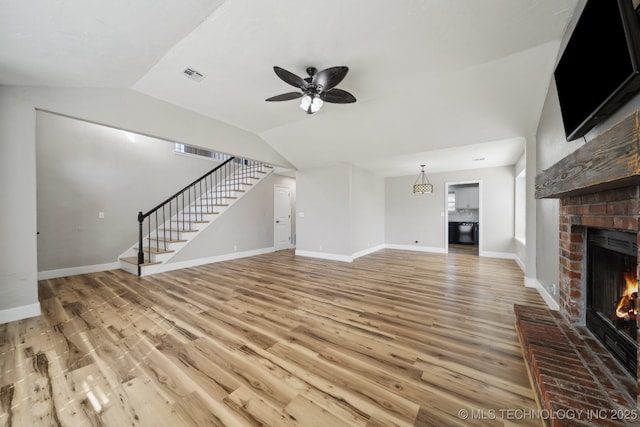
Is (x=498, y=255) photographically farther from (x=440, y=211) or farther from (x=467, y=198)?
(x=467, y=198)

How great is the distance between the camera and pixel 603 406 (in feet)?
3.68

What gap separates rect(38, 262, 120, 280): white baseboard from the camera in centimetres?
415

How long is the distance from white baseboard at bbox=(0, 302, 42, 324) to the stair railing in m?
1.68

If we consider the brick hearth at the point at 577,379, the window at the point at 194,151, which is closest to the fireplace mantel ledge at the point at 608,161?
the brick hearth at the point at 577,379

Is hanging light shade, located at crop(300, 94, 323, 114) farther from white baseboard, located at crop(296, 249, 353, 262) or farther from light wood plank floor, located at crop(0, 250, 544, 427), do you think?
white baseboard, located at crop(296, 249, 353, 262)

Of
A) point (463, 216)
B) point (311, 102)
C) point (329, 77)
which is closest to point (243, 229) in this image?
point (311, 102)

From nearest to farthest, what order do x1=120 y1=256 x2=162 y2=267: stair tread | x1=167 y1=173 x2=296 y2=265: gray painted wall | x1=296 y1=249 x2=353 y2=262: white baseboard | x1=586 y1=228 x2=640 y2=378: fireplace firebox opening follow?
x1=586 y1=228 x2=640 y2=378: fireplace firebox opening → x1=120 y1=256 x2=162 y2=267: stair tread → x1=167 y1=173 x2=296 y2=265: gray painted wall → x1=296 y1=249 x2=353 y2=262: white baseboard

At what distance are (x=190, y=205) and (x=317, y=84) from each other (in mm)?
5149

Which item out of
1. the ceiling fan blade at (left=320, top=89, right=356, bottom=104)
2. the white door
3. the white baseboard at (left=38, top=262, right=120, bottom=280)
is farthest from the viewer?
the white door

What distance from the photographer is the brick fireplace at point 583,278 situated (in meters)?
1.06

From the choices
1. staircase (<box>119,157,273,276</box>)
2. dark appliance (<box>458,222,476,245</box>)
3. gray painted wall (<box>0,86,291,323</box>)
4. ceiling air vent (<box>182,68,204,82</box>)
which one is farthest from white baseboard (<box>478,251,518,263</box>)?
gray painted wall (<box>0,86,291,323</box>)

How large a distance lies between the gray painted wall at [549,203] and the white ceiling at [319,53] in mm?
236

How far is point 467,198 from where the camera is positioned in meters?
8.52

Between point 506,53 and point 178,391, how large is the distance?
4.10m
